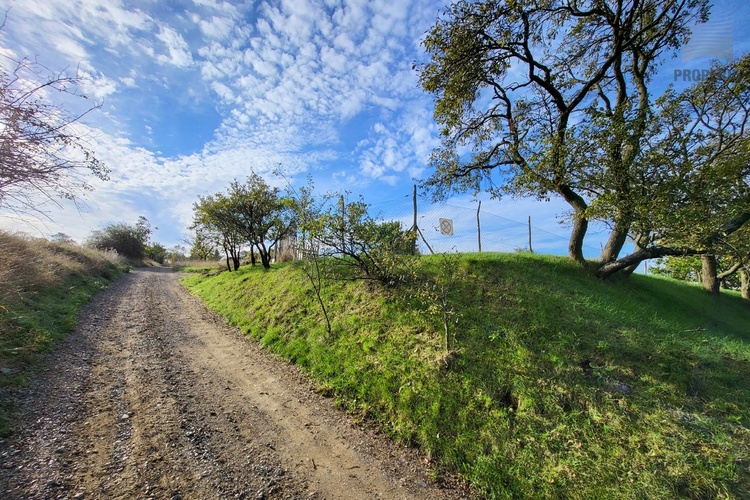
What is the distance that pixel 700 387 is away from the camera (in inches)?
146

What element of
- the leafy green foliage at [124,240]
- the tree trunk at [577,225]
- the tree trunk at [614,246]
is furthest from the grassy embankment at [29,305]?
the leafy green foliage at [124,240]

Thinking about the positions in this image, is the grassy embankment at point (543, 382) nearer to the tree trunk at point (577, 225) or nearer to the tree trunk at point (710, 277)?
the tree trunk at point (577, 225)

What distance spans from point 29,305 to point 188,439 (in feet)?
22.3

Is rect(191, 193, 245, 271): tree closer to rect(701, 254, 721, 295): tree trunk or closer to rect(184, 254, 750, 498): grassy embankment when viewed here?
rect(184, 254, 750, 498): grassy embankment

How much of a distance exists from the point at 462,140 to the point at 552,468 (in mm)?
9114

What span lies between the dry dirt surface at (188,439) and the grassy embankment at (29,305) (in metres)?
0.28

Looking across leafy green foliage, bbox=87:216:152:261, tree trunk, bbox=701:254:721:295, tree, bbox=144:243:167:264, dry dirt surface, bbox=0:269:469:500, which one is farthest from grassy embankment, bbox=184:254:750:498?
tree, bbox=144:243:167:264

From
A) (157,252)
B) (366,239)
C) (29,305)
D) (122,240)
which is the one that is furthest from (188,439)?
(157,252)

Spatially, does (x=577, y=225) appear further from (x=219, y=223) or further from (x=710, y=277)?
(x=219, y=223)

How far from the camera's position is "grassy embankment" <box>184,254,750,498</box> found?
2826 millimetres

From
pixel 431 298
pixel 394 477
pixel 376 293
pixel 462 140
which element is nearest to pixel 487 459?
pixel 394 477

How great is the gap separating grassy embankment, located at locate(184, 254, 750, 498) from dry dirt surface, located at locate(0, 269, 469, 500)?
49 cm

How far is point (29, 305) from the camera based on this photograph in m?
6.57

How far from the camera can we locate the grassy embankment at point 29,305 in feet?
14.3
